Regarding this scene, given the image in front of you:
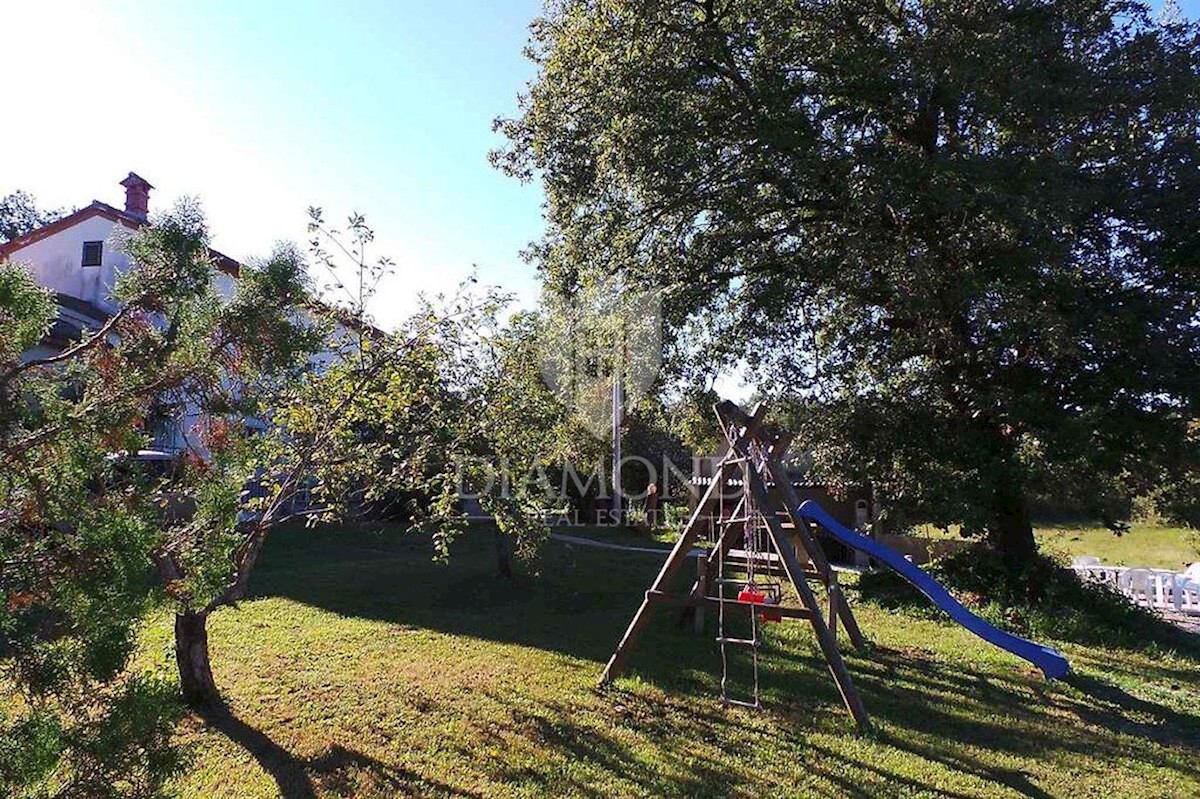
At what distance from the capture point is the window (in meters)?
17.1

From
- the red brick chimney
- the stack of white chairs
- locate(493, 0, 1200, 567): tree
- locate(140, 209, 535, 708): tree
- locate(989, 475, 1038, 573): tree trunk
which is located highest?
the red brick chimney

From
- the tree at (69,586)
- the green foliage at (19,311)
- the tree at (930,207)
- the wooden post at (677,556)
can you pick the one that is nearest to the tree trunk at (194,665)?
the tree at (69,586)

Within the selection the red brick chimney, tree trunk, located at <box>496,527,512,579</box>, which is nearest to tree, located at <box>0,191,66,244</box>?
the red brick chimney

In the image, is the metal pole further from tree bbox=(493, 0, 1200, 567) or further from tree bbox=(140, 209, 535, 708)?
tree bbox=(140, 209, 535, 708)

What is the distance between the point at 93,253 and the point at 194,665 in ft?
50.2

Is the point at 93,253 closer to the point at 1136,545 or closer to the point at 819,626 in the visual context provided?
the point at 819,626

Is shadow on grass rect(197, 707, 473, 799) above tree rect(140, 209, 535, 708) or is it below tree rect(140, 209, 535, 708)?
below

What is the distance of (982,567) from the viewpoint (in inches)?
461

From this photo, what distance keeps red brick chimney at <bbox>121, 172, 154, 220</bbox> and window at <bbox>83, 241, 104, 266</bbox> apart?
4.51ft

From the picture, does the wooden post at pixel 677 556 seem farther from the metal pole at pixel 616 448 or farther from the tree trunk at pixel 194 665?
the metal pole at pixel 616 448

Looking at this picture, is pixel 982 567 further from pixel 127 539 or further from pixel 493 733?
pixel 127 539

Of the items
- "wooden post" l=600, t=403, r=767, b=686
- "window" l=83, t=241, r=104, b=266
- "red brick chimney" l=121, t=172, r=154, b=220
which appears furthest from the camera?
"red brick chimney" l=121, t=172, r=154, b=220

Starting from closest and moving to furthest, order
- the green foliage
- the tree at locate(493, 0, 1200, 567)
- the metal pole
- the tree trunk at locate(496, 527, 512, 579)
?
the green foliage, the tree at locate(493, 0, 1200, 567), the tree trunk at locate(496, 527, 512, 579), the metal pole

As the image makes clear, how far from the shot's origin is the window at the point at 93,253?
56.1ft
